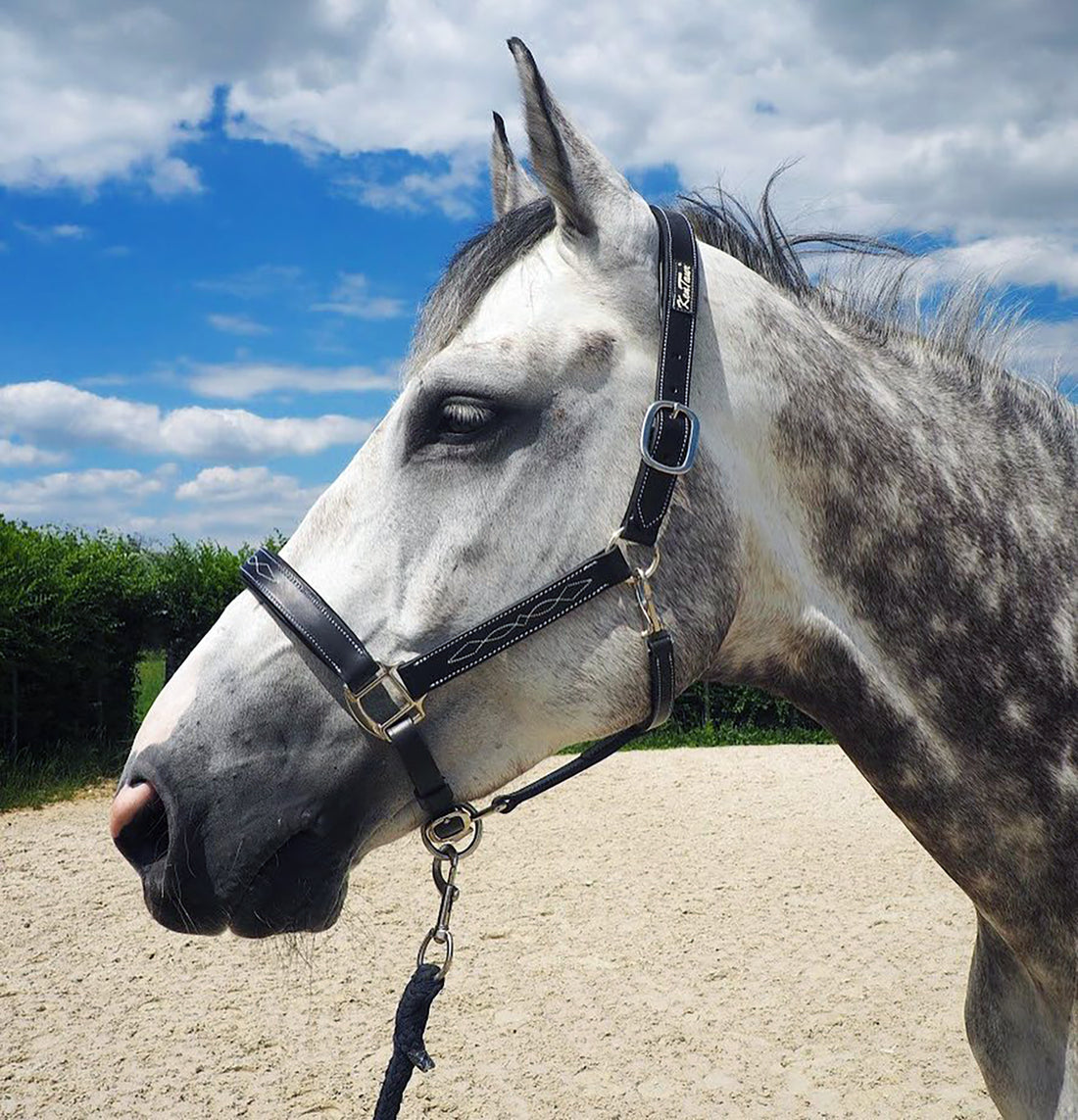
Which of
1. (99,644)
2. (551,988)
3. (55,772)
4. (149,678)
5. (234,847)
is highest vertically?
(234,847)

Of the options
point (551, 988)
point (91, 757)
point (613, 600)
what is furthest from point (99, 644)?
point (613, 600)

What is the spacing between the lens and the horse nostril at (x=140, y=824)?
5.83ft

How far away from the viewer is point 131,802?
5.82 feet

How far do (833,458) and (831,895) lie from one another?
19.8 ft

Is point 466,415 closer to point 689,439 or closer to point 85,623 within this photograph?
point 689,439

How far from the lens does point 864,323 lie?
2.30 meters

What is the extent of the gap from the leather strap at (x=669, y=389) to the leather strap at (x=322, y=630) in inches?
22.4

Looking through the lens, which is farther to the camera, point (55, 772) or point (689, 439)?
point (55, 772)

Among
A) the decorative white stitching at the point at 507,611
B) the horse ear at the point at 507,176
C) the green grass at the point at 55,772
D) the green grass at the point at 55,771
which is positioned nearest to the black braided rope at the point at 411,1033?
the decorative white stitching at the point at 507,611

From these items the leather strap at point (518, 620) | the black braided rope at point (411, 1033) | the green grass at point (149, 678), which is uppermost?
the leather strap at point (518, 620)

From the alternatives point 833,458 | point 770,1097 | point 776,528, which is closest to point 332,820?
point 776,528

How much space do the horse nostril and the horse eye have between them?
0.90 meters

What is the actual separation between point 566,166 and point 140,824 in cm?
154

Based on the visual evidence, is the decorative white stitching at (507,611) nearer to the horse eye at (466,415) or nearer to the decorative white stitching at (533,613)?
the decorative white stitching at (533,613)
